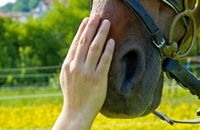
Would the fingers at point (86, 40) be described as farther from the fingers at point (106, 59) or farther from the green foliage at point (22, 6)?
the green foliage at point (22, 6)

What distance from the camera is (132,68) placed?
1.57m

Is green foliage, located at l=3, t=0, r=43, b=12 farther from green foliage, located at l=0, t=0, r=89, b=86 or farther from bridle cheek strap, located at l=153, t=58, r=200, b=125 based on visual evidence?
bridle cheek strap, located at l=153, t=58, r=200, b=125

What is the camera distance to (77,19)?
27781 mm

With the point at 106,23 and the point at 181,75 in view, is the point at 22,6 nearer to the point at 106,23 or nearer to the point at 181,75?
the point at 181,75

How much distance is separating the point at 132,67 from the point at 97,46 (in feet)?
0.42

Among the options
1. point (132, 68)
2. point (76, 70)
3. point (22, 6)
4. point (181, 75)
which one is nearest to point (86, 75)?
point (76, 70)

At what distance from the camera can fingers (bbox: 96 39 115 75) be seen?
151 cm

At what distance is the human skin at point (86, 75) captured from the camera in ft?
4.97

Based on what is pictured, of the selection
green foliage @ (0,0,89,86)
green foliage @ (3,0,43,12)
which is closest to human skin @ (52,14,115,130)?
green foliage @ (0,0,89,86)

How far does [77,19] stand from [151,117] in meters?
A: 22.1

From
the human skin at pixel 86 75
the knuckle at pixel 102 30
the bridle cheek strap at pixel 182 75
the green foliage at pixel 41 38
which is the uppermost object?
the knuckle at pixel 102 30

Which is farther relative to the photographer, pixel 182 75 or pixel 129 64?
pixel 182 75

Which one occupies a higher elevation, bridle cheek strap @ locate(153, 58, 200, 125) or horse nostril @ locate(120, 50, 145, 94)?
horse nostril @ locate(120, 50, 145, 94)

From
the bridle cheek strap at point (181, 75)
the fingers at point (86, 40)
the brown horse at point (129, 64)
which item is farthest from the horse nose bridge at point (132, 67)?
the bridle cheek strap at point (181, 75)
